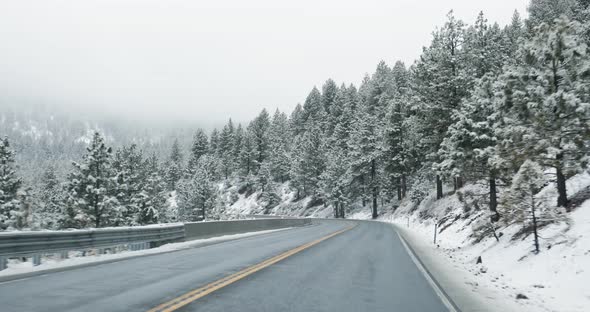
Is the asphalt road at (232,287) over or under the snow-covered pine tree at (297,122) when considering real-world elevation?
under

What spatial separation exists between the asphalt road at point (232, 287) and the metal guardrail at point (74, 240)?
136 cm

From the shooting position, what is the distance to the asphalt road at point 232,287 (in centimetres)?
668

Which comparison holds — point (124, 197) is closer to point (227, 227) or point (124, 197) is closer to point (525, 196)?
point (227, 227)

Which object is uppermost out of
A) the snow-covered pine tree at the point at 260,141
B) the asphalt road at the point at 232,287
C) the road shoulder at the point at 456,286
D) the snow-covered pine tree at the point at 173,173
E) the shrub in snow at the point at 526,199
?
the snow-covered pine tree at the point at 260,141

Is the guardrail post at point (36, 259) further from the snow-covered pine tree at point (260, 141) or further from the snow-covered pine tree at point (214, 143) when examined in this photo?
the snow-covered pine tree at point (214, 143)

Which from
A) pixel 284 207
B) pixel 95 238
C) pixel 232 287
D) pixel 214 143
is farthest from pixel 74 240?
pixel 214 143

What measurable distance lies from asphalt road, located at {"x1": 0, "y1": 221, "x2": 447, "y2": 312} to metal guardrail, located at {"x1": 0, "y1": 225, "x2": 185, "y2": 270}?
1.36 meters

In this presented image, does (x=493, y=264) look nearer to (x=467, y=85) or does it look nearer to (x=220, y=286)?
(x=220, y=286)

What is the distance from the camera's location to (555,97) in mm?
13242

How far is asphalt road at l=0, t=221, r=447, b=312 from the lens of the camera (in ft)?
21.9

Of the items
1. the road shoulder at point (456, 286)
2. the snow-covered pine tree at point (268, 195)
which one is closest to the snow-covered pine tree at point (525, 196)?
the road shoulder at point (456, 286)

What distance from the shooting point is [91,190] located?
34812mm

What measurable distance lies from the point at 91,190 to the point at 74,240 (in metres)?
24.9

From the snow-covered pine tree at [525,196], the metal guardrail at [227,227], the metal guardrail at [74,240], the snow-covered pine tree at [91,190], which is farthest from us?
the snow-covered pine tree at [91,190]
